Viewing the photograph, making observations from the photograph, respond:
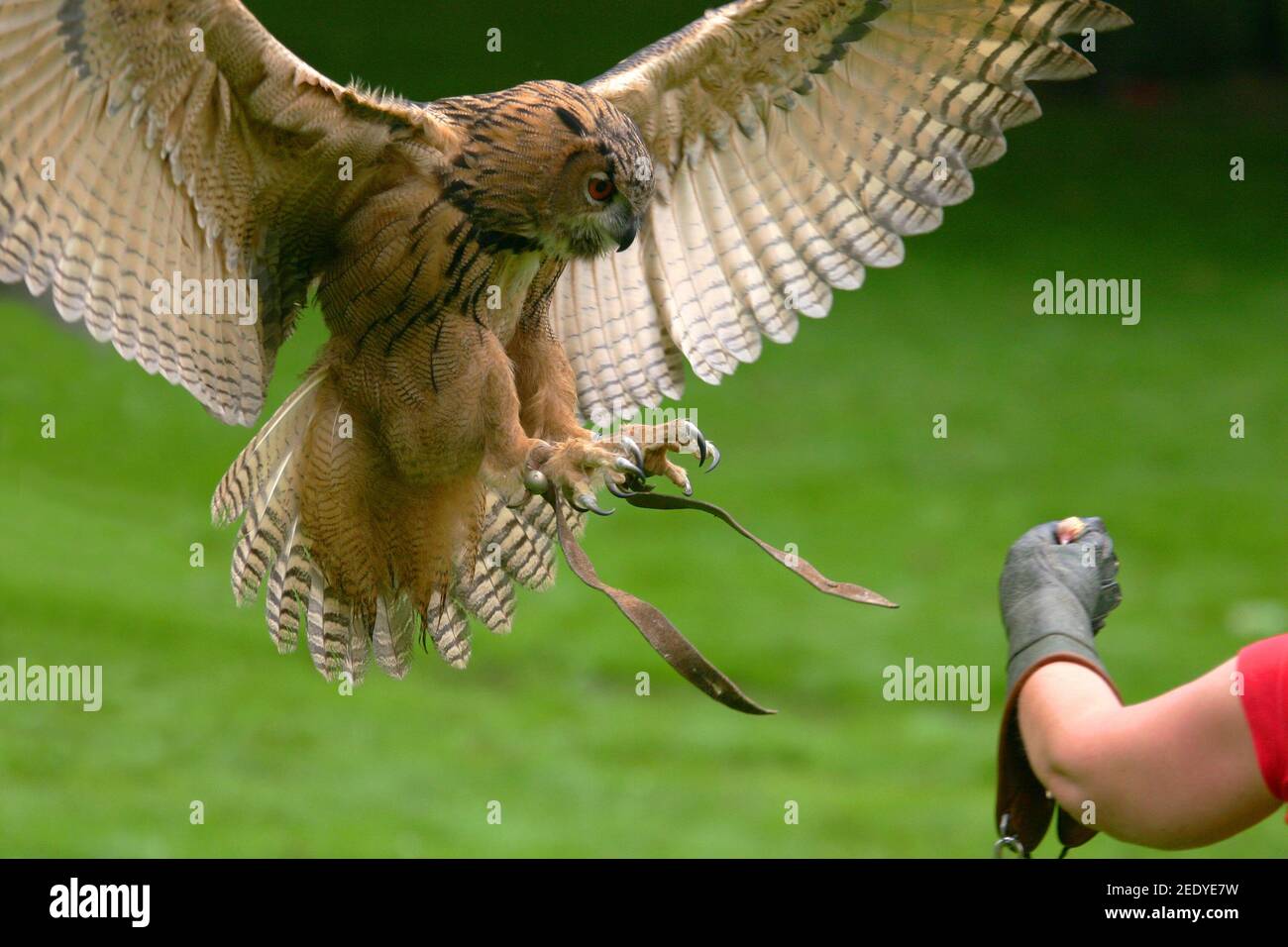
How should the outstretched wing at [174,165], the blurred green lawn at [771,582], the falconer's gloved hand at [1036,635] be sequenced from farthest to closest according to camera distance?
the blurred green lawn at [771,582] → the outstretched wing at [174,165] → the falconer's gloved hand at [1036,635]

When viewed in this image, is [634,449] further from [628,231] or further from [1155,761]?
[1155,761]

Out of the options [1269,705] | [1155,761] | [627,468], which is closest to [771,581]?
[627,468]

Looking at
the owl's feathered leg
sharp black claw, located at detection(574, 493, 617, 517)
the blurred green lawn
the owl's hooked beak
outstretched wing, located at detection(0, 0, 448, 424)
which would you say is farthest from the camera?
the blurred green lawn

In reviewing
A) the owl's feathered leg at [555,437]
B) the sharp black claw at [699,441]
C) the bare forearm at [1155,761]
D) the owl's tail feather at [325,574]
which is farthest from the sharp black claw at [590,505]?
the bare forearm at [1155,761]

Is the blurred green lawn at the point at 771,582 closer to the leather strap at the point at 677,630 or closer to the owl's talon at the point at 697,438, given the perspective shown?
the owl's talon at the point at 697,438

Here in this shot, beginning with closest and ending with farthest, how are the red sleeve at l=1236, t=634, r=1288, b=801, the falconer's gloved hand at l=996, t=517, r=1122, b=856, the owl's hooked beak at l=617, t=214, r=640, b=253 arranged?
the red sleeve at l=1236, t=634, r=1288, b=801 → the falconer's gloved hand at l=996, t=517, r=1122, b=856 → the owl's hooked beak at l=617, t=214, r=640, b=253

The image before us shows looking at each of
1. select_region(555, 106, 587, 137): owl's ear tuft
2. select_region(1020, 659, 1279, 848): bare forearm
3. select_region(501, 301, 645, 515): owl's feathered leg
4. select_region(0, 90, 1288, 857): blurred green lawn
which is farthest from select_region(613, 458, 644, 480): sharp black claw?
select_region(0, 90, 1288, 857): blurred green lawn

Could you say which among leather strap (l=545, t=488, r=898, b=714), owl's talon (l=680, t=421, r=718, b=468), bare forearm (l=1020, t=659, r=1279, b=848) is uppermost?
owl's talon (l=680, t=421, r=718, b=468)

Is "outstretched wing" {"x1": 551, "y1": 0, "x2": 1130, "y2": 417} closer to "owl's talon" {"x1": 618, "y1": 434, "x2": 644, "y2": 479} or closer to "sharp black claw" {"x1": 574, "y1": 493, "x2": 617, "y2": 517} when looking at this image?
"owl's talon" {"x1": 618, "y1": 434, "x2": 644, "y2": 479}

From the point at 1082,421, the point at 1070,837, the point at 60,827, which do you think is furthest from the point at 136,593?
the point at 1070,837
